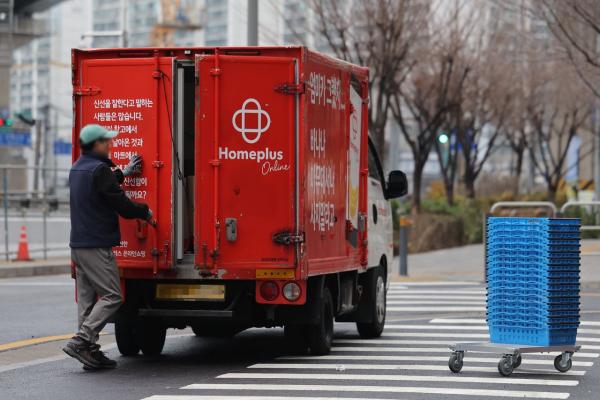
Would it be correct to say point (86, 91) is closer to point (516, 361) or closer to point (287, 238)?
point (287, 238)

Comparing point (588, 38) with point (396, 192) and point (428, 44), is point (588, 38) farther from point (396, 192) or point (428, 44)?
point (396, 192)

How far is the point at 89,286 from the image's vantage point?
36.2 feet

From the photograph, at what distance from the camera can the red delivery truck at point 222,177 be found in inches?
429

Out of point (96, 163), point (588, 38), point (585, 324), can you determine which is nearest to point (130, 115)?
point (96, 163)

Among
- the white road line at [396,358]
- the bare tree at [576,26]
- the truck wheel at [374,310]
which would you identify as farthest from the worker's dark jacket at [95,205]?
the bare tree at [576,26]

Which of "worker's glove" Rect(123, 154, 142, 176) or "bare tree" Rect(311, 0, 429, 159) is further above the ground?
"bare tree" Rect(311, 0, 429, 159)

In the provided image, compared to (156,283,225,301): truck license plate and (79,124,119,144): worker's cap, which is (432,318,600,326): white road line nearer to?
(156,283,225,301): truck license plate

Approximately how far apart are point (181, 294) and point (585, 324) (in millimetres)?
5668

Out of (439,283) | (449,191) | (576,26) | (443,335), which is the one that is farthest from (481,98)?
(443,335)

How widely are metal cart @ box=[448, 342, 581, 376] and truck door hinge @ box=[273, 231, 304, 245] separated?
1552 mm

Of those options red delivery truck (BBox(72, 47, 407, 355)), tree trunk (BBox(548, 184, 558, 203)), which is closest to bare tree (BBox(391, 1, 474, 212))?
tree trunk (BBox(548, 184, 558, 203))

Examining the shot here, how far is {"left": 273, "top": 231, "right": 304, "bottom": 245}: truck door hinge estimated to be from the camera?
428 inches

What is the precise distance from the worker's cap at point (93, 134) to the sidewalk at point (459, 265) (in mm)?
11186

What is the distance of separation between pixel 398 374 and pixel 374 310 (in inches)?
118
